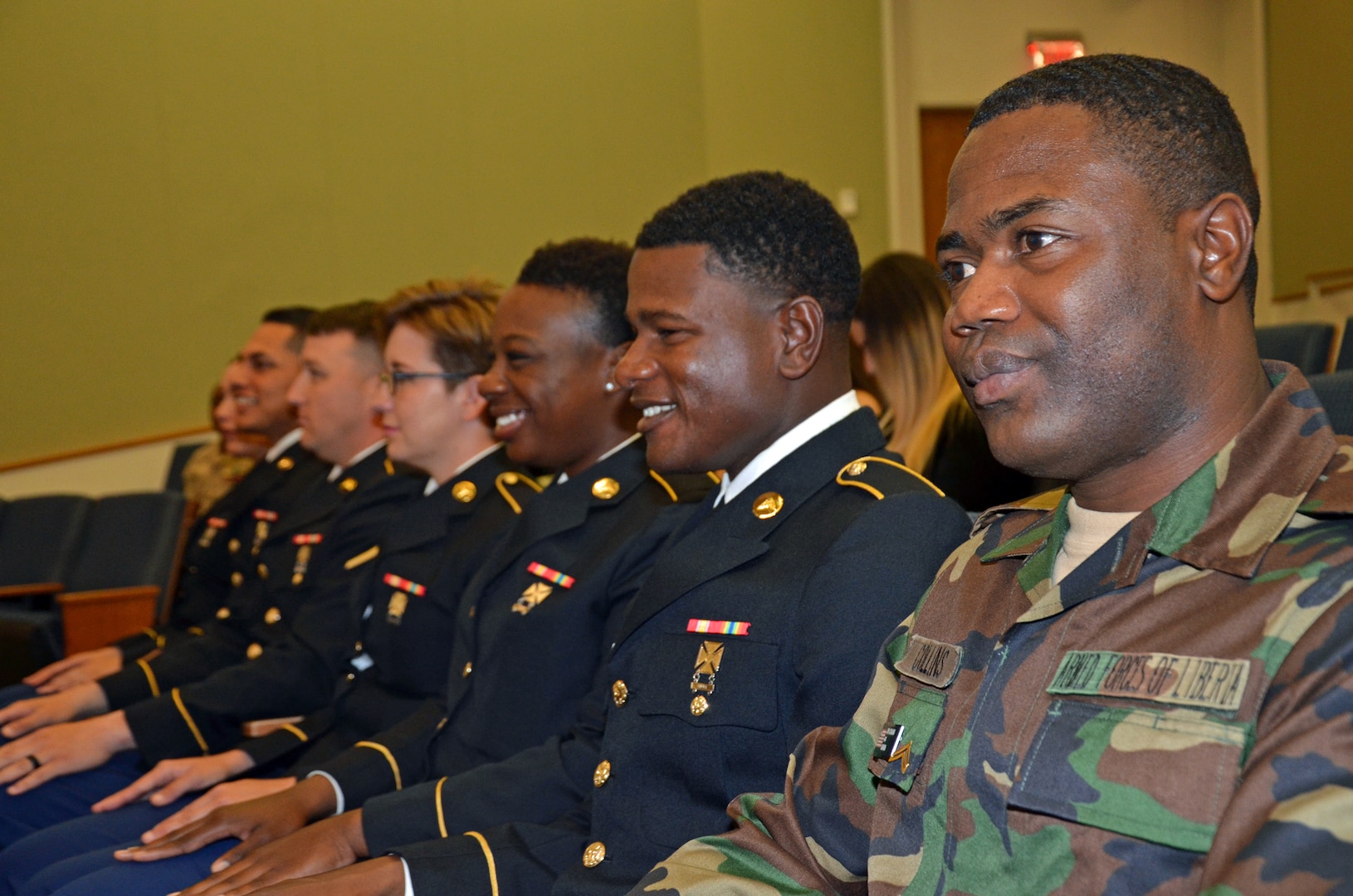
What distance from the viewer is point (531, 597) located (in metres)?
1.86

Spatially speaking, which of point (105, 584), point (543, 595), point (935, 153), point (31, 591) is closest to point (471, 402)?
point (543, 595)

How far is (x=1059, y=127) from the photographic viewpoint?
101cm

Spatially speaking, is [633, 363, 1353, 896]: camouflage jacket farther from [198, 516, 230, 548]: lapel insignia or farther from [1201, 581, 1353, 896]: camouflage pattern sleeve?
[198, 516, 230, 548]: lapel insignia

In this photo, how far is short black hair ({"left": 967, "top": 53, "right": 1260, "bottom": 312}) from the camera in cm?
98

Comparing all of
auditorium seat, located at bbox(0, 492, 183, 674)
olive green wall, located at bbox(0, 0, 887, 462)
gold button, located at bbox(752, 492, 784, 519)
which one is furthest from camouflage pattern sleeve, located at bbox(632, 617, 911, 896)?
olive green wall, located at bbox(0, 0, 887, 462)

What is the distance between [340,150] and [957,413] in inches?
202

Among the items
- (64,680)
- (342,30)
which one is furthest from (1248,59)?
(64,680)

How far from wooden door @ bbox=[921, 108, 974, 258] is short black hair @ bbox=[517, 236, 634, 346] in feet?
19.7

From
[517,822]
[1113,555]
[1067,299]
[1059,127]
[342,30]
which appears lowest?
[517,822]

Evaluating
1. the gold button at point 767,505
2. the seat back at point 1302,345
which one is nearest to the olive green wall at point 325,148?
the seat back at point 1302,345

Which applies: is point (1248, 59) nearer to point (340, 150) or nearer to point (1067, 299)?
point (340, 150)

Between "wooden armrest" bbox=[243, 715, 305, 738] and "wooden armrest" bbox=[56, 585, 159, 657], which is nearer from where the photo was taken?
"wooden armrest" bbox=[243, 715, 305, 738]

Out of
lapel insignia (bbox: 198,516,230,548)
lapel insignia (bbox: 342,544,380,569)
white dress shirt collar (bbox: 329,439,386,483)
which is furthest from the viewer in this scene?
lapel insignia (bbox: 198,516,230,548)

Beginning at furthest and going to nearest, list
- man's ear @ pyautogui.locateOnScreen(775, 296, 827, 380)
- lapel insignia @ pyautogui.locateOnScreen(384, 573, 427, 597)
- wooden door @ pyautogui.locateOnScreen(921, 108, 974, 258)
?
wooden door @ pyautogui.locateOnScreen(921, 108, 974, 258), lapel insignia @ pyautogui.locateOnScreen(384, 573, 427, 597), man's ear @ pyautogui.locateOnScreen(775, 296, 827, 380)
